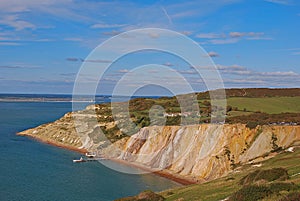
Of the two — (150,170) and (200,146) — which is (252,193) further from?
(150,170)

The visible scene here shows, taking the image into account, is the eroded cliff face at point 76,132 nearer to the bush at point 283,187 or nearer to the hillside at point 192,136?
the hillside at point 192,136

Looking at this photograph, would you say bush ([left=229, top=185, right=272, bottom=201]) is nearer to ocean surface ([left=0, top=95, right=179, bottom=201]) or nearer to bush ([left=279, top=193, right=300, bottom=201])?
bush ([left=279, top=193, right=300, bottom=201])

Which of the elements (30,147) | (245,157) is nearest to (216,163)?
(245,157)

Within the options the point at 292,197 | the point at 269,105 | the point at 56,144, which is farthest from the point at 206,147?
the point at 56,144

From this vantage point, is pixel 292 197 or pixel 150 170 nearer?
pixel 292 197

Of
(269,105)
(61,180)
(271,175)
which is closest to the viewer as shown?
(271,175)

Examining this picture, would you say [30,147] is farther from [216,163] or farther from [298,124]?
[298,124]

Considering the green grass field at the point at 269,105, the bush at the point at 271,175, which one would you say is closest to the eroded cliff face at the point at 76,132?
the green grass field at the point at 269,105
